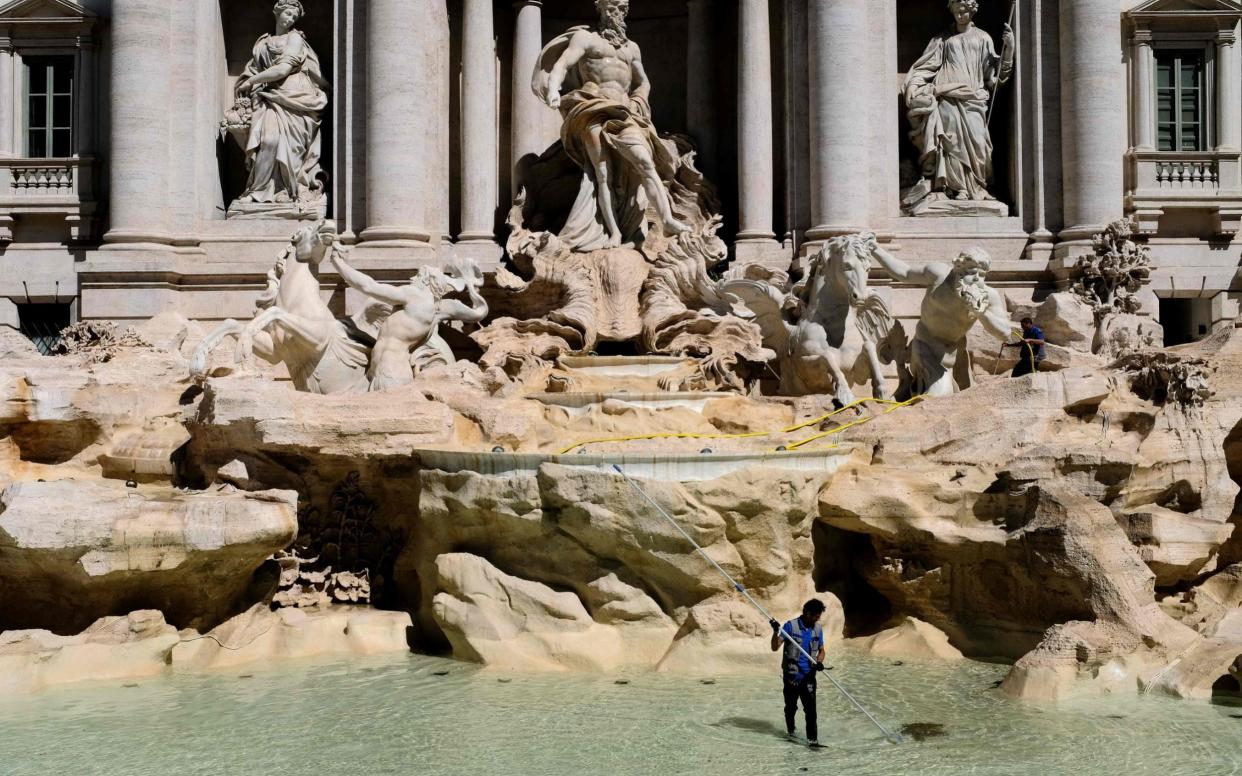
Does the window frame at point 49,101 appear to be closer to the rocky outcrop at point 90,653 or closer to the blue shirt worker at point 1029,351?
the rocky outcrop at point 90,653

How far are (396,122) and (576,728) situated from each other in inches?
424

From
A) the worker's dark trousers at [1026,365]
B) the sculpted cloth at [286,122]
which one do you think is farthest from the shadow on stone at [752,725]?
the sculpted cloth at [286,122]

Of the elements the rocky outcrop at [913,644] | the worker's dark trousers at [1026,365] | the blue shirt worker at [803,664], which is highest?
the worker's dark trousers at [1026,365]

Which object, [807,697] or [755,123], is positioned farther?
[755,123]

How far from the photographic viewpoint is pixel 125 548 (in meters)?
9.94

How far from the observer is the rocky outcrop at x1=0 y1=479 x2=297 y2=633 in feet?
32.3

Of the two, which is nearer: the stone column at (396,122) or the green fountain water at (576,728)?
the green fountain water at (576,728)

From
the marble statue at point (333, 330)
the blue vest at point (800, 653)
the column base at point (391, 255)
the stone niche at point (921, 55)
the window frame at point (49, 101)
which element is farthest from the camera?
the window frame at point (49, 101)

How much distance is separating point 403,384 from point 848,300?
4.77 metres

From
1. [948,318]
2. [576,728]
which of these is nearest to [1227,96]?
[948,318]

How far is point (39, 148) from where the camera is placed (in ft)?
61.3

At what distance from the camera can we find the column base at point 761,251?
1716 centimetres

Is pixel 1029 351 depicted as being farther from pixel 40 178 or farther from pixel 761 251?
pixel 40 178

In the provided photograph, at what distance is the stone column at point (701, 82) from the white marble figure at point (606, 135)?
1332mm
